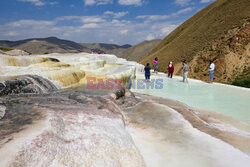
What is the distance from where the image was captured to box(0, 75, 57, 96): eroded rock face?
4.40 meters

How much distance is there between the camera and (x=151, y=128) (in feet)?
11.5

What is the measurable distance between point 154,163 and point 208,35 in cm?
2456

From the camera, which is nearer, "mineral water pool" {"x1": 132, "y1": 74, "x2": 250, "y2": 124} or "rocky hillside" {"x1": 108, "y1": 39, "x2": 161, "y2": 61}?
"mineral water pool" {"x1": 132, "y1": 74, "x2": 250, "y2": 124}

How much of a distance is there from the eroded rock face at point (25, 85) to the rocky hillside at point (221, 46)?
1598 cm

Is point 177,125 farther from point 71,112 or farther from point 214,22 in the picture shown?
point 214,22

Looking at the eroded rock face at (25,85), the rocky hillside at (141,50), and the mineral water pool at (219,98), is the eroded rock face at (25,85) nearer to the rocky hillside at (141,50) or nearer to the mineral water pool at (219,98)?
the mineral water pool at (219,98)

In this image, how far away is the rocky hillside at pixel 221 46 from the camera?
1774 cm

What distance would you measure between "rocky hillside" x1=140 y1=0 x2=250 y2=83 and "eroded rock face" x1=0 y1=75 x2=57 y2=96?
15982mm

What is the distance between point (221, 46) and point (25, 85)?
20.5 meters

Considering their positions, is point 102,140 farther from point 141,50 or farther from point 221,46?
point 141,50

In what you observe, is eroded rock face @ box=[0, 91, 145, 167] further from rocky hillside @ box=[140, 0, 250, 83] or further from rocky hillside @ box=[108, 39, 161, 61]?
rocky hillside @ box=[108, 39, 161, 61]

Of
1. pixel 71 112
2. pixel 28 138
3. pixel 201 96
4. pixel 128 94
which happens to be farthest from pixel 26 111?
pixel 201 96

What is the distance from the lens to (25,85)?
4922mm

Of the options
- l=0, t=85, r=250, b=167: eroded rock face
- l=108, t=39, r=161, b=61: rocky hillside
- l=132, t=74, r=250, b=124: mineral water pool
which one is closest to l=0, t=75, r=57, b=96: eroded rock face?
l=0, t=85, r=250, b=167: eroded rock face
